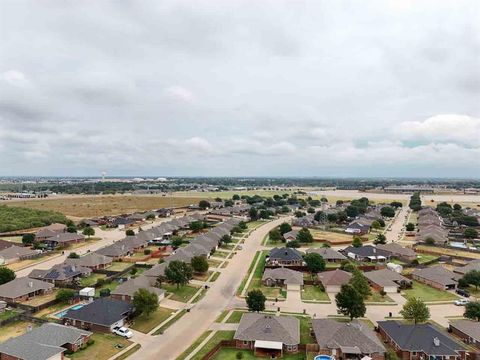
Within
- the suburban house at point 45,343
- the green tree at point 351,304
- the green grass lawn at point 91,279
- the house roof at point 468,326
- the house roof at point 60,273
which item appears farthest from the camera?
the green grass lawn at point 91,279

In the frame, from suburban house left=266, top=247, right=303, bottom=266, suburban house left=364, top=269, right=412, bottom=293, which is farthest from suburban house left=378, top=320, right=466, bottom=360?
suburban house left=266, top=247, right=303, bottom=266

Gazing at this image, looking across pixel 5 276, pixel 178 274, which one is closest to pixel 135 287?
pixel 178 274

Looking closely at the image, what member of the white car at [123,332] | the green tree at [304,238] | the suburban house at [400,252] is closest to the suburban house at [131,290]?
the white car at [123,332]

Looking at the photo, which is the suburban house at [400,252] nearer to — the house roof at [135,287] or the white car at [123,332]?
the house roof at [135,287]

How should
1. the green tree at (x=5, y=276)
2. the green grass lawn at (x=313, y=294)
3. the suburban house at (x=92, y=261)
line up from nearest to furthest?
the green grass lawn at (x=313, y=294) → the green tree at (x=5, y=276) → the suburban house at (x=92, y=261)

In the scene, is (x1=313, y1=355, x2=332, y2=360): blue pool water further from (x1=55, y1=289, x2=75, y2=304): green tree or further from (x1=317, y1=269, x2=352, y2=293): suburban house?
(x1=55, y1=289, x2=75, y2=304): green tree

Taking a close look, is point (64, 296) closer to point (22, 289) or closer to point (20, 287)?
point (22, 289)
